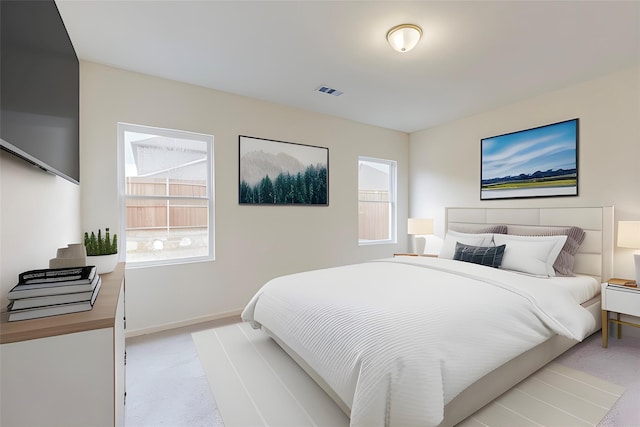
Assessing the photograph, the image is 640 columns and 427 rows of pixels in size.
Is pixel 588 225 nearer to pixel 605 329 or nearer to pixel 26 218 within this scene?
pixel 605 329

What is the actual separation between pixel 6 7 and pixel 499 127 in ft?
14.9

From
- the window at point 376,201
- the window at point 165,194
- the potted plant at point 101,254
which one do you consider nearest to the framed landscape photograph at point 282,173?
the window at point 165,194

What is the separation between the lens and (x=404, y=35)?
2195 mm

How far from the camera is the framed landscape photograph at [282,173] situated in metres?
3.62

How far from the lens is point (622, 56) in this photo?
104 inches

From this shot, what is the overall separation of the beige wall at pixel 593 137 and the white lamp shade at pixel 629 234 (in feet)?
1.04

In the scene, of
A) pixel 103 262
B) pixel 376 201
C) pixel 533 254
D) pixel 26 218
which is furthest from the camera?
pixel 376 201

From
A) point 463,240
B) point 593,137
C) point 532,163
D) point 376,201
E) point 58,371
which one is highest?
point 593,137

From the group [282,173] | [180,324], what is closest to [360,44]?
[282,173]

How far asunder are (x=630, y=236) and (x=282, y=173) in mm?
3617

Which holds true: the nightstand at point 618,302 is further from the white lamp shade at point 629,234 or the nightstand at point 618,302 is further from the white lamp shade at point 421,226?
the white lamp shade at point 421,226

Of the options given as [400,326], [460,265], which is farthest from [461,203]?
[400,326]

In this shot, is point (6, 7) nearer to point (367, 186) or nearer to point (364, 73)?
point (364, 73)

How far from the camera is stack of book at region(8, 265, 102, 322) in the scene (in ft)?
3.34
